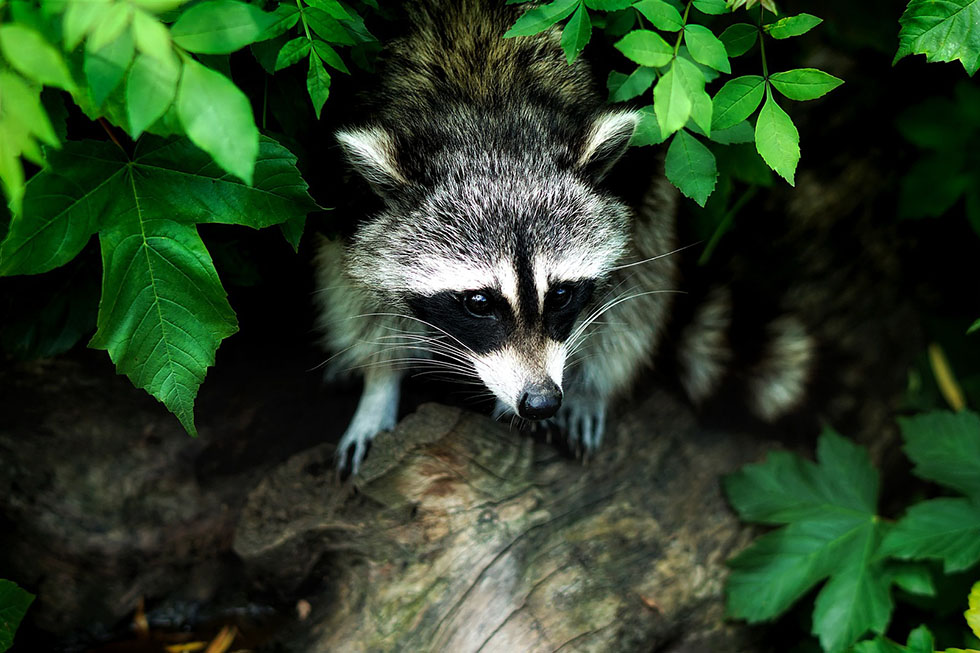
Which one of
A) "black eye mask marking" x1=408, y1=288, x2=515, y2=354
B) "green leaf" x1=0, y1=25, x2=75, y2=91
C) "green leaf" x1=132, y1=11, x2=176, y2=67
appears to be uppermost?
"green leaf" x1=132, y1=11, x2=176, y2=67

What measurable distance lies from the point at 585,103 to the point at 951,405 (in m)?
2.48

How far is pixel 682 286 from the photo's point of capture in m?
2.85

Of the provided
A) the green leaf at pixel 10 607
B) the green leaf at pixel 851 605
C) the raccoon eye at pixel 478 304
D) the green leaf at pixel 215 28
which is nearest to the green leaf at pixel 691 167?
the raccoon eye at pixel 478 304

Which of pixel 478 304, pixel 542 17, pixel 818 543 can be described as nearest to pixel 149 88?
pixel 542 17

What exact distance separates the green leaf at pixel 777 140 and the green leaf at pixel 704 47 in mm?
137

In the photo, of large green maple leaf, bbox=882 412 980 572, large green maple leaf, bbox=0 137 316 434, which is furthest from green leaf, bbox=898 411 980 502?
Result: large green maple leaf, bbox=0 137 316 434

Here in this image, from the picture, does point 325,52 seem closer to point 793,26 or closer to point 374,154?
point 374,154

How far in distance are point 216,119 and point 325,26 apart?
0.54 metres

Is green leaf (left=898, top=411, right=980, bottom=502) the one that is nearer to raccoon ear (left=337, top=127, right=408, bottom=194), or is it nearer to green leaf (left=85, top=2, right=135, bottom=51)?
raccoon ear (left=337, top=127, right=408, bottom=194)

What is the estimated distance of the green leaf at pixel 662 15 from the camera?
1599mm

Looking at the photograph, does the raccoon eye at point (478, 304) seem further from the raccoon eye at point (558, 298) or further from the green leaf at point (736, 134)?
the green leaf at point (736, 134)

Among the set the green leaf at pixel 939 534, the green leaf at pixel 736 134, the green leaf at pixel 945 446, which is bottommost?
the green leaf at pixel 939 534

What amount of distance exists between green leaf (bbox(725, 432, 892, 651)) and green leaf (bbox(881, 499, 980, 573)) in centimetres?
16

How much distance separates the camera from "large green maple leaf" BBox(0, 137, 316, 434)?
1656mm
